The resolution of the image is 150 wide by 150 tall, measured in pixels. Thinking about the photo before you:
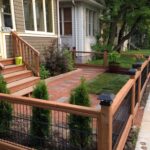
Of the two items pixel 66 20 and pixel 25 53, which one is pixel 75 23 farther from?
pixel 25 53

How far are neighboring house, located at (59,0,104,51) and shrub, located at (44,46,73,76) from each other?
15.5 ft

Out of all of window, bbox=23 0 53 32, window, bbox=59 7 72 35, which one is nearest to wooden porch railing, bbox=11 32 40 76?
window, bbox=23 0 53 32

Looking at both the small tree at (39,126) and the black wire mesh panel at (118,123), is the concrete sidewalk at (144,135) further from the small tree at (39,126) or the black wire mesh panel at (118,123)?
the small tree at (39,126)

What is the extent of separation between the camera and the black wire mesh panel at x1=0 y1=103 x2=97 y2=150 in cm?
323

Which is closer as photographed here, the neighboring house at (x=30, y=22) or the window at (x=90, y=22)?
the neighboring house at (x=30, y=22)

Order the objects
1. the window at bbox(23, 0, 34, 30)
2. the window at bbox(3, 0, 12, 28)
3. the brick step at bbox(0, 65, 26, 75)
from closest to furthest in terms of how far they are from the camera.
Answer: the brick step at bbox(0, 65, 26, 75) → the window at bbox(3, 0, 12, 28) → the window at bbox(23, 0, 34, 30)

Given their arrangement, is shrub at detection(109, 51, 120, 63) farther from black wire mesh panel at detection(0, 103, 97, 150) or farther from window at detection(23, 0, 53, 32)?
black wire mesh panel at detection(0, 103, 97, 150)

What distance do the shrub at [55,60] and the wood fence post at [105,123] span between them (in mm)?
7299

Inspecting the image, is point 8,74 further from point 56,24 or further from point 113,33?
point 113,33

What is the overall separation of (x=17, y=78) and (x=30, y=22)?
338 cm

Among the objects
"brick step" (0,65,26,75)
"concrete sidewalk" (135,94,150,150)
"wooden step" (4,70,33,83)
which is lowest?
"concrete sidewalk" (135,94,150,150)

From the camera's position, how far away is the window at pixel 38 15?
976 centimetres

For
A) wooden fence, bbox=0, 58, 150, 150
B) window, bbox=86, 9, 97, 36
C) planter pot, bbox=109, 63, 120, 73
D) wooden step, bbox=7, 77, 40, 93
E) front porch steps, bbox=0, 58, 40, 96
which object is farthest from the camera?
window, bbox=86, 9, 97, 36

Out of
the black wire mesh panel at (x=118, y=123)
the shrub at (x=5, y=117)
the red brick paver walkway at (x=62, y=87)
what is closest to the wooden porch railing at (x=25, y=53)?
the red brick paver walkway at (x=62, y=87)
